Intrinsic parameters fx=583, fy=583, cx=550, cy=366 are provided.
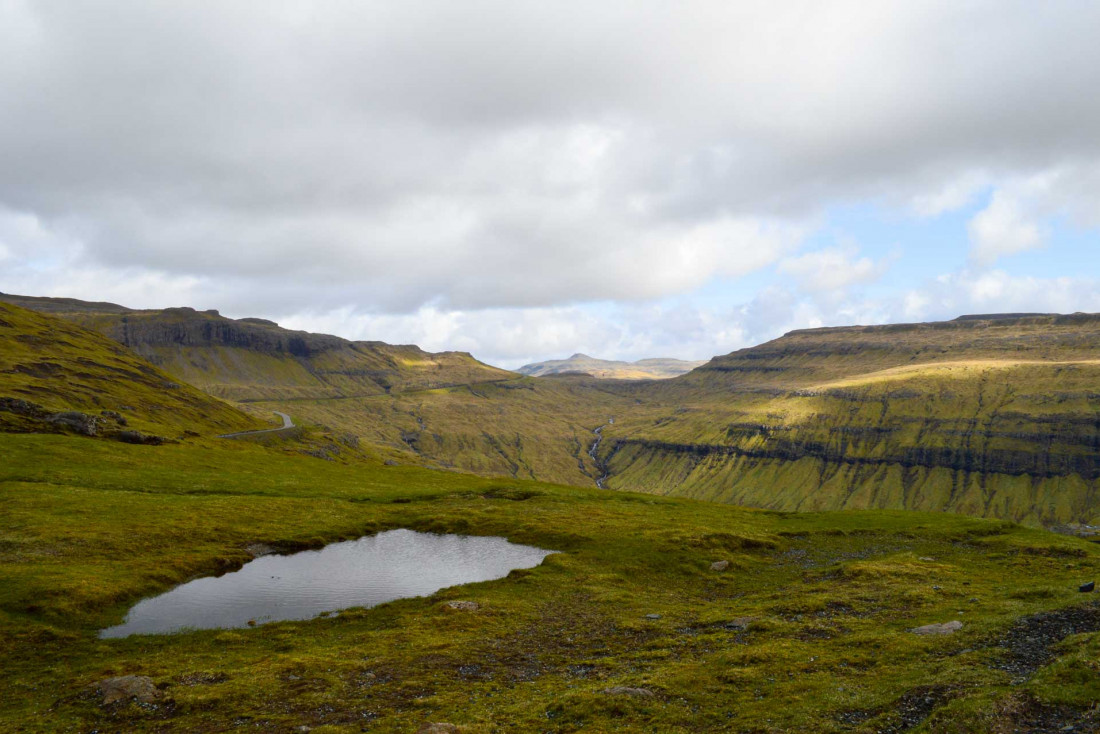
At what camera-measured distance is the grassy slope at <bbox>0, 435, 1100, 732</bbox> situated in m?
28.5

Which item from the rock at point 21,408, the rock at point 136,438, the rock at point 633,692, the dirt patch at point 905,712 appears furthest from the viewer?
the rock at point 136,438

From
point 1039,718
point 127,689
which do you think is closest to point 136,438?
point 127,689

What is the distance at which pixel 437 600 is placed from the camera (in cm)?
5375

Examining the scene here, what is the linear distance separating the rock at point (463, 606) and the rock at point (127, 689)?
22061mm

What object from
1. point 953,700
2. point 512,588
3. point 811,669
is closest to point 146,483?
point 512,588

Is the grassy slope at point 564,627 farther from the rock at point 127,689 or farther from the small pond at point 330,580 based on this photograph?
the small pond at point 330,580

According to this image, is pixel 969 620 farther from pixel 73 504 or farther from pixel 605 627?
pixel 73 504

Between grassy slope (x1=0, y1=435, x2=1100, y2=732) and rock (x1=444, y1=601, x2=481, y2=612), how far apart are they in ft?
2.84

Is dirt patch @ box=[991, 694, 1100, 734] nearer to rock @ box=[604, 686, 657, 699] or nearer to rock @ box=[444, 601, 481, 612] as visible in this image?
rock @ box=[604, 686, 657, 699]

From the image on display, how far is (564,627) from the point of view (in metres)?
45.6

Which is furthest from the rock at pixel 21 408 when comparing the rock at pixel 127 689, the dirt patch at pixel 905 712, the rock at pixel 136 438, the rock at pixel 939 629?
the rock at pixel 939 629

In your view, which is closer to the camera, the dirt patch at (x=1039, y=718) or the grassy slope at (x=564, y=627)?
the dirt patch at (x=1039, y=718)

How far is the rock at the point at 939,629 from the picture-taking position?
36.3 m

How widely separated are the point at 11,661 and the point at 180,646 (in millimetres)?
9614
